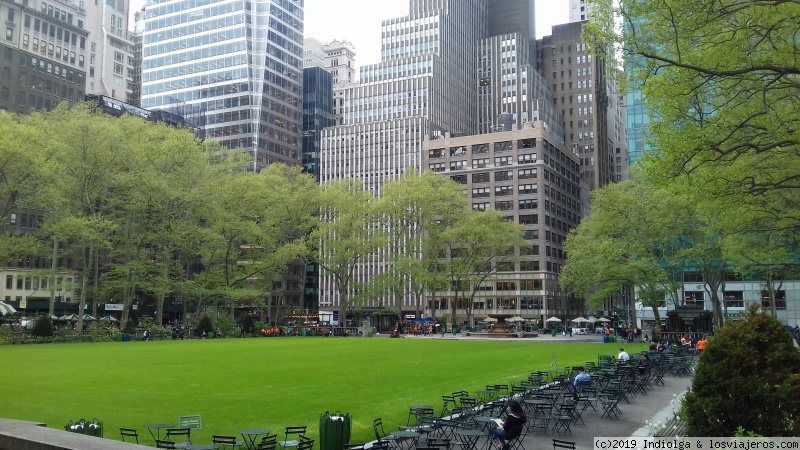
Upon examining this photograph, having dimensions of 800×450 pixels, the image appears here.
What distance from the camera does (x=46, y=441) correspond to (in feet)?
25.5

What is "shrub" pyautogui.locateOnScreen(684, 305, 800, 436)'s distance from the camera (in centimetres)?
1088

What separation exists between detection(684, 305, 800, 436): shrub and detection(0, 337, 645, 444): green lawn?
8343 millimetres

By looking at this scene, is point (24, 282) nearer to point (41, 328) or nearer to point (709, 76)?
point (41, 328)

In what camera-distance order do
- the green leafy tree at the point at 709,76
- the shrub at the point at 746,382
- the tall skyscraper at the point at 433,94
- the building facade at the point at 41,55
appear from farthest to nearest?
the tall skyscraper at the point at 433,94 → the building facade at the point at 41,55 → the green leafy tree at the point at 709,76 → the shrub at the point at 746,382

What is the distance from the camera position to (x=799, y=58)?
2020 cm

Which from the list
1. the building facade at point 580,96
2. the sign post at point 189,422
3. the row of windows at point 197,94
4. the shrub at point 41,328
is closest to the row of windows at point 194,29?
the row of windows at point 197,94

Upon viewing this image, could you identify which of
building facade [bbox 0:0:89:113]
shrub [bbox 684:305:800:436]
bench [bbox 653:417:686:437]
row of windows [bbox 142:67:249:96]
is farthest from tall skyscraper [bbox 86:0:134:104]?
shrub [bbox 684:305:800:436]

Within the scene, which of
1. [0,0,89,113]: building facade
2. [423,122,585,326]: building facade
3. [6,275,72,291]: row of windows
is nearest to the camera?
[6,275,72,291]: row of windows

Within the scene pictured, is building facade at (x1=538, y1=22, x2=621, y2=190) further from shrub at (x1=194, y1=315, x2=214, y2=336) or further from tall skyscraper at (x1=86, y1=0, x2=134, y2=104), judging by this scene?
shrub at (x1=194, y1=315, x2=214, y2=336)

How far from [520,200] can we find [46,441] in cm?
11836

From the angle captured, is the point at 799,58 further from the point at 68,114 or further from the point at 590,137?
the point at 590,137

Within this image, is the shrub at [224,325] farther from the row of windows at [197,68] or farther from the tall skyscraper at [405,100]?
the row of windows at [197,68]

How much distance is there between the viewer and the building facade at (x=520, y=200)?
120312 millimetres

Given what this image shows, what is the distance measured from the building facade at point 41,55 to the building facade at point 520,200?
65.7m
